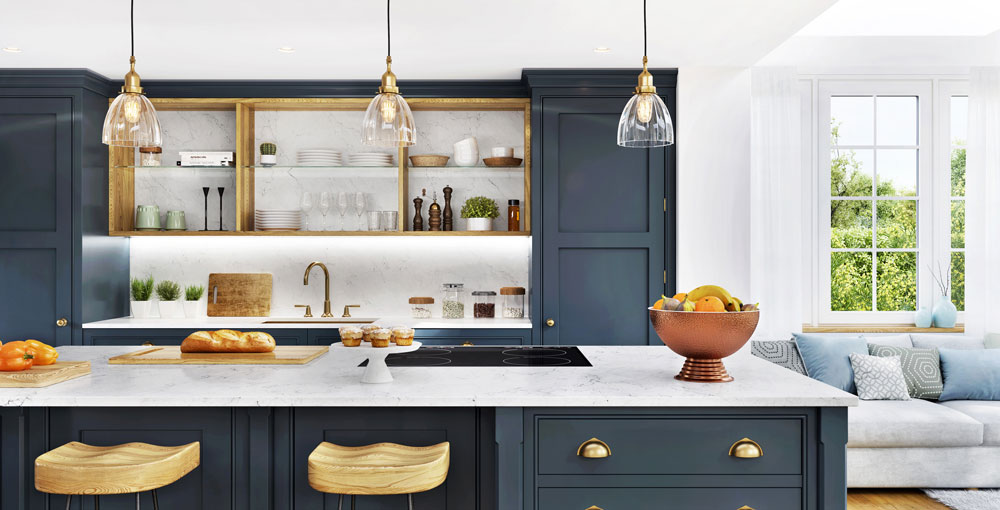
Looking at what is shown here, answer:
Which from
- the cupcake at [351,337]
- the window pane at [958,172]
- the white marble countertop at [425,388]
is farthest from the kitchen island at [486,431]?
the window pane at [958,172]

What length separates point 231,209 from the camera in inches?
187

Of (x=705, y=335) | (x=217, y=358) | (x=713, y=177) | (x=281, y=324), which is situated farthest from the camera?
(x=281, y=324)

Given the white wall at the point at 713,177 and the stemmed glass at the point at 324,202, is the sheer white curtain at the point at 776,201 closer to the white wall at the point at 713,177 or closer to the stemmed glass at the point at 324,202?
the white wall at the point at 713,177

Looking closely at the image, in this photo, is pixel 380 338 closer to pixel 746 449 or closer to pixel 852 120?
pixel 746 449

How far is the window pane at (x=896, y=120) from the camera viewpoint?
4.72 metres

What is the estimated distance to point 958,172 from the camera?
4.72 metres

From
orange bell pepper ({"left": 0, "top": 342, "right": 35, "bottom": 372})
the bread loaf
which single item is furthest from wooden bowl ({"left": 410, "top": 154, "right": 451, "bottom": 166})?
orange bell pepper ({"left": 0, "top": 342, "right": 35, "bottom": 372})

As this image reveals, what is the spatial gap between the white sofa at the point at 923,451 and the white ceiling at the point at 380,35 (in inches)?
82.6

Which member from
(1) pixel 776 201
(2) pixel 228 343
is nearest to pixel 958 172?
(1) pixel 776 201

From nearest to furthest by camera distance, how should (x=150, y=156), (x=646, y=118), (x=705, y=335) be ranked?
(x=705, y=335) < (x=646, y=118) < (x=150, y=156)

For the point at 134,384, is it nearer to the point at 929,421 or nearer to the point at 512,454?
the point at 512,454

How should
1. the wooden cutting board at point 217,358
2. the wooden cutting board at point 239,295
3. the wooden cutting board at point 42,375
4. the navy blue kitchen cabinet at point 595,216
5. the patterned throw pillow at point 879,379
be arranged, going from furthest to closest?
1. the wooden cutting board at point 239,295
2. the navy blue kitchen cabinet at point 595,216
3. the patterned throw pillow at point 879,379
4. the wooden cutting board at point 217,358
5. the wooden cutting board at point 42,375

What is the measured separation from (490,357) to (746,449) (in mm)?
1067

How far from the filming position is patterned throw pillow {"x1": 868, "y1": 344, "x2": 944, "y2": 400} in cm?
396
